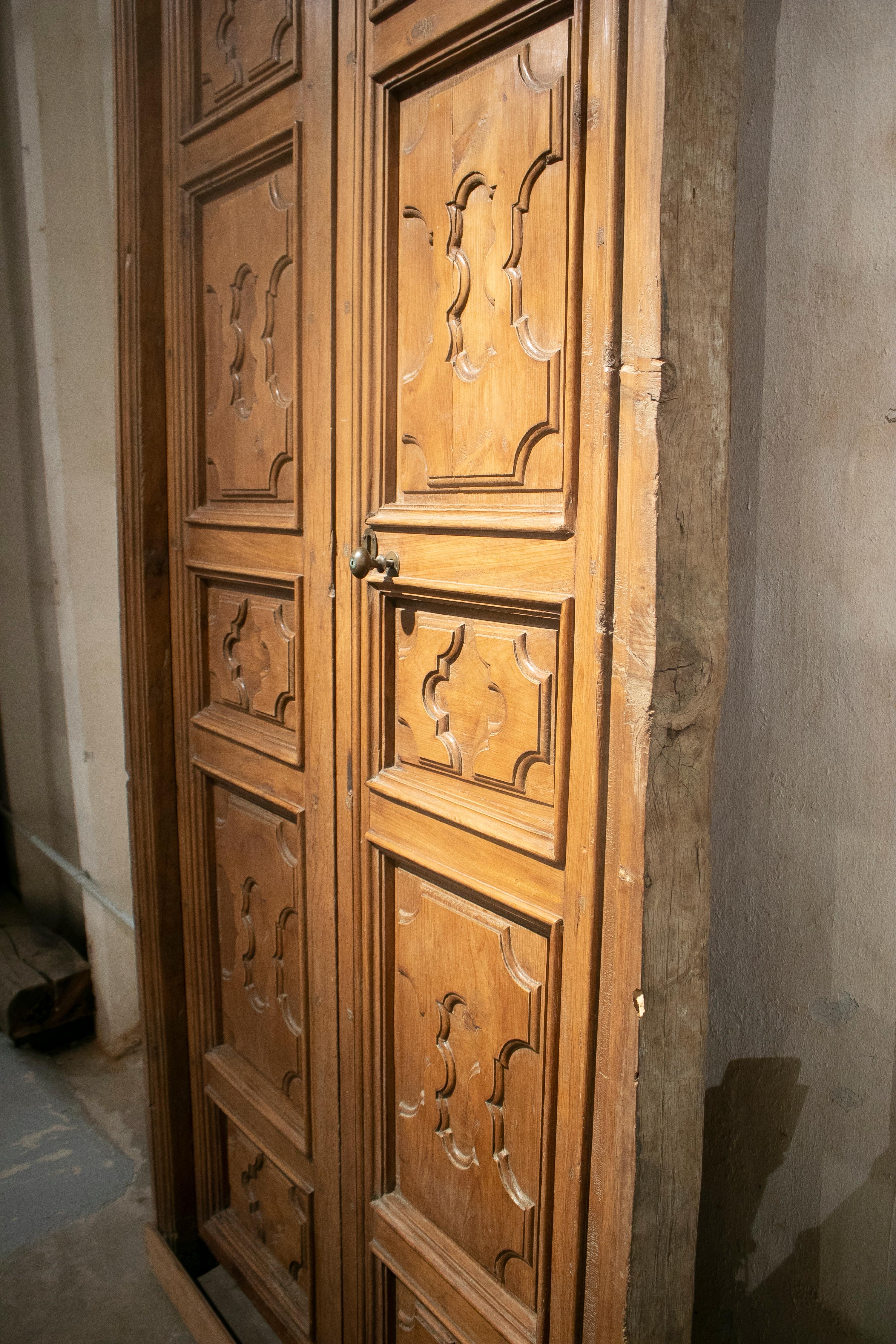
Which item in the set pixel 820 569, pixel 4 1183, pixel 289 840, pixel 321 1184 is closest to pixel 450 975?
pixel 289 840

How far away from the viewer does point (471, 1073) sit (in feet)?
3.72

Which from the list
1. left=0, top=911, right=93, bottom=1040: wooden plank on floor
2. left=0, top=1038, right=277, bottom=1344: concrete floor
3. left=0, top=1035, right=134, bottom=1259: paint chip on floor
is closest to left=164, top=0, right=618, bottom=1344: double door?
left=0, top=1038, right=277, bottom=1344: concrete floor

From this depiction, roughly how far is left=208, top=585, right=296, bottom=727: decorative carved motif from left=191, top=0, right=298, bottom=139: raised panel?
75 centimetres

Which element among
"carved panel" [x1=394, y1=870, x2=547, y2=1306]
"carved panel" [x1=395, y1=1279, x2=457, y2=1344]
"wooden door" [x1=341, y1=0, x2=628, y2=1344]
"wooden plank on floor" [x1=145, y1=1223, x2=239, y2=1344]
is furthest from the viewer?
"wooden plank on floor" [x1=145, y1=1223, x2=239, y2=1344]

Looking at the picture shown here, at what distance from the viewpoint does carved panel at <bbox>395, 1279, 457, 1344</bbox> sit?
3.97ft

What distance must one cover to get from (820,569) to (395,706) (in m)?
0.55

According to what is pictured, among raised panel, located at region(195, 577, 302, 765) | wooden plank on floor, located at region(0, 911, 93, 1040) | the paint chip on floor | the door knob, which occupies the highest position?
the door knob

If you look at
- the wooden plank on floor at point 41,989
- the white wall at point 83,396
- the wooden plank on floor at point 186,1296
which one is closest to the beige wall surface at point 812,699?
the wooden plank on floor at point 186,1296

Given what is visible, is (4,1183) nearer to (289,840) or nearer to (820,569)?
(289,840)

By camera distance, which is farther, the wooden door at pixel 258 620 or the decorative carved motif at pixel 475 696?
the wooden door at pixel 258 620

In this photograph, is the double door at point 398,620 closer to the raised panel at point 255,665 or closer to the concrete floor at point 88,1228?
the raised panel at point 255,665

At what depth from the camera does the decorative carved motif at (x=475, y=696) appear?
990mm

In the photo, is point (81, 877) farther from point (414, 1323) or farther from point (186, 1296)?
point (414, 1323)

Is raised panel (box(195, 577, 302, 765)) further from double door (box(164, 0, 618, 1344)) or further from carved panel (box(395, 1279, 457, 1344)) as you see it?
carved panel (box(395, 1279, 457, 1344))
